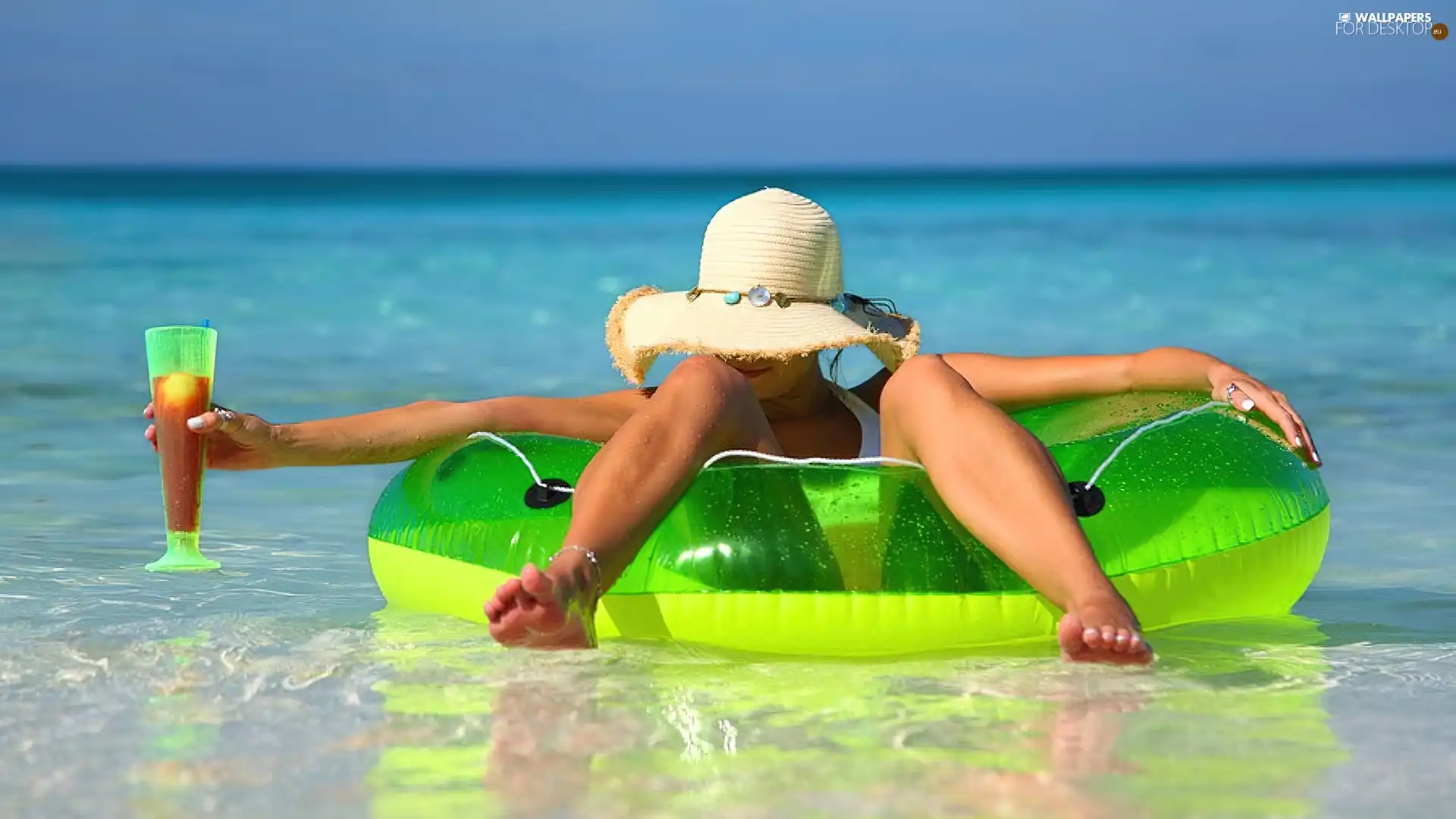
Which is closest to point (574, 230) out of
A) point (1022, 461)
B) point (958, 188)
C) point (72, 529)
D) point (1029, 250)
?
point (1029, 250)

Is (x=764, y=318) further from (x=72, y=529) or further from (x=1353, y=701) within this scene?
(x=72, y=529)

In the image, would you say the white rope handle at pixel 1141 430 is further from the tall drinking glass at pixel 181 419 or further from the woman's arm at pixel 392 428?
the tall drinking glass at pixel 181 419

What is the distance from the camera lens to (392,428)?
351cm

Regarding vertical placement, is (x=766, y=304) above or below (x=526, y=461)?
above

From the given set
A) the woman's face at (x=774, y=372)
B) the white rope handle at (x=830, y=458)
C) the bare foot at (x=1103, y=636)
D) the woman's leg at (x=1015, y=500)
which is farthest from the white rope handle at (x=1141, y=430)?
the woman's face at (x=774, y=372)

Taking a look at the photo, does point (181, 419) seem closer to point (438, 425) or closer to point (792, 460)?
point (438, 425)

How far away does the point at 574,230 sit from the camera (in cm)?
2355

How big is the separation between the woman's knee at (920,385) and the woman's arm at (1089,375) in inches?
13.4

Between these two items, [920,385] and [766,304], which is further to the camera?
[766,304]

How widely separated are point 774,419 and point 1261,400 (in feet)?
2.79

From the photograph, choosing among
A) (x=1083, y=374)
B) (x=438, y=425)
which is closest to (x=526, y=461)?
(x=438, y=425)

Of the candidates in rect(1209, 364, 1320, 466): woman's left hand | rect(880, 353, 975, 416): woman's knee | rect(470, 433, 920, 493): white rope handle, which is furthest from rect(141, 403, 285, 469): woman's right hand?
rect(1209, 364, 1320, 466): woman's left hand

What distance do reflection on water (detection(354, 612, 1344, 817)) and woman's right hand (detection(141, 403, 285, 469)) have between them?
38 centimetres

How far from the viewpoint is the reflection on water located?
243cm
